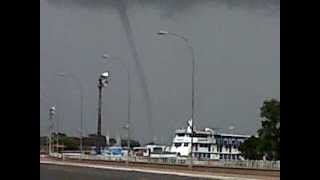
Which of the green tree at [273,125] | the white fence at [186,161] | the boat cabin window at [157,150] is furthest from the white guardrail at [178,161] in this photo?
the green tree at [273,125]

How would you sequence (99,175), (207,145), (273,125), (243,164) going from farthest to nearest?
(207,145)
(243,164)
(99,175)
(273,125)

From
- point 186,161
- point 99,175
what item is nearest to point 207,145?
point 186,161

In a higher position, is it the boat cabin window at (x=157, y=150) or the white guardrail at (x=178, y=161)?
the boat cabin window at (x=157, y=150)

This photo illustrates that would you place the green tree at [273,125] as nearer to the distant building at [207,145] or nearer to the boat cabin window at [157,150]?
the distant building at [207,145]

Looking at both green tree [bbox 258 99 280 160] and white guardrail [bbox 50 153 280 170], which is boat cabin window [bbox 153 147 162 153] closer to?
white guardrail [bbox 50 153 280 170]

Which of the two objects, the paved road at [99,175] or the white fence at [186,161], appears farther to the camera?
the white fence at [186,161]

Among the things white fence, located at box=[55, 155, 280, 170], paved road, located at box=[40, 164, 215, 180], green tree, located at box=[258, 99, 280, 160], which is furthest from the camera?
white fence, located at box=[55, 155, 280, 170]

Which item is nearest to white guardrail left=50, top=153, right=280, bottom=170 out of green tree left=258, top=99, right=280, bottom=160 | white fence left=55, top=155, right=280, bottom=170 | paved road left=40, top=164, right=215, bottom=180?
white fence left=55, top=155, right=280, bottom=170

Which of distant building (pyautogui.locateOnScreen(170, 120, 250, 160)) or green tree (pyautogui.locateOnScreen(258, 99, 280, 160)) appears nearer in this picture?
green tree (pyautogui.locateOnScreen(258, 99, 280, 160))

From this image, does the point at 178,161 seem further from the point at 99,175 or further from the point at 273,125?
the point at 273,125

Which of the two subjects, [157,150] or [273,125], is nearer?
[273,125]
